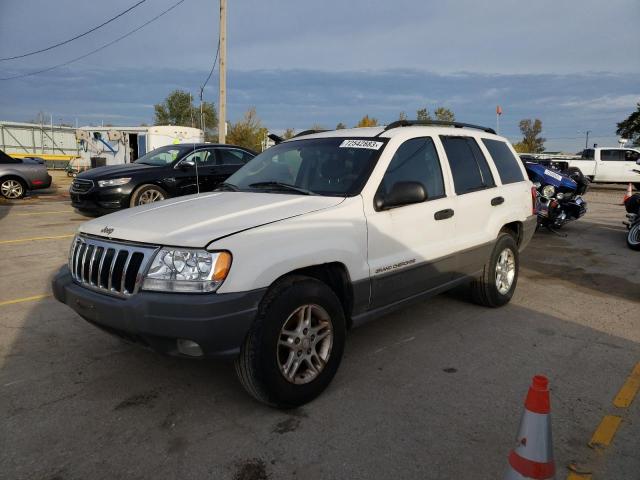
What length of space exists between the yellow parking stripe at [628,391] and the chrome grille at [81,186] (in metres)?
9.63

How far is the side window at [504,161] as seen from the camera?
531 centimetres

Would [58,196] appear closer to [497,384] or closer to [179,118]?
[497,384]

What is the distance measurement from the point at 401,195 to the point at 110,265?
78.4 inches

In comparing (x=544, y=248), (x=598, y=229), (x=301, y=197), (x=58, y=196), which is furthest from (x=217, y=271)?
(x=58, y=196)

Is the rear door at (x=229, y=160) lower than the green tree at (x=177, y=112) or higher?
lower

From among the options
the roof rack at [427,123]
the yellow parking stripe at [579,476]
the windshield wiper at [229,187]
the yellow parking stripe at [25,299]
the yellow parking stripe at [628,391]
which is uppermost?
the roof rack at [427,123]

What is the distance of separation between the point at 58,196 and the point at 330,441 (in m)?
16.9

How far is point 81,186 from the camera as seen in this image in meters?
10.3

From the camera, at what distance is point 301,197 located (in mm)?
3592

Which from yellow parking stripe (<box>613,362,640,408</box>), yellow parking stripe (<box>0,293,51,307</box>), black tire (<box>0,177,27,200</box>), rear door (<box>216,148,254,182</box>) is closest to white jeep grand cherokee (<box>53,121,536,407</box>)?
yellow parking stripe (<box>613,362,640,408</box>)

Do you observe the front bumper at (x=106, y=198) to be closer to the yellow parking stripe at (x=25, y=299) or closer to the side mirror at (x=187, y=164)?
the side mirror at (x=187, y=164)

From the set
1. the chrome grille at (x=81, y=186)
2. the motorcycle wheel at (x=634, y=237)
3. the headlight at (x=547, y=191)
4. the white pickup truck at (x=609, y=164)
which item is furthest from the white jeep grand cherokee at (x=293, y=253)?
the white pickup truck at (x=609, y=164)

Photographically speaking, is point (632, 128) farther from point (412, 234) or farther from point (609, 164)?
point (412, 234)

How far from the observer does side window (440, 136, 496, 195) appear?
15.0ft
